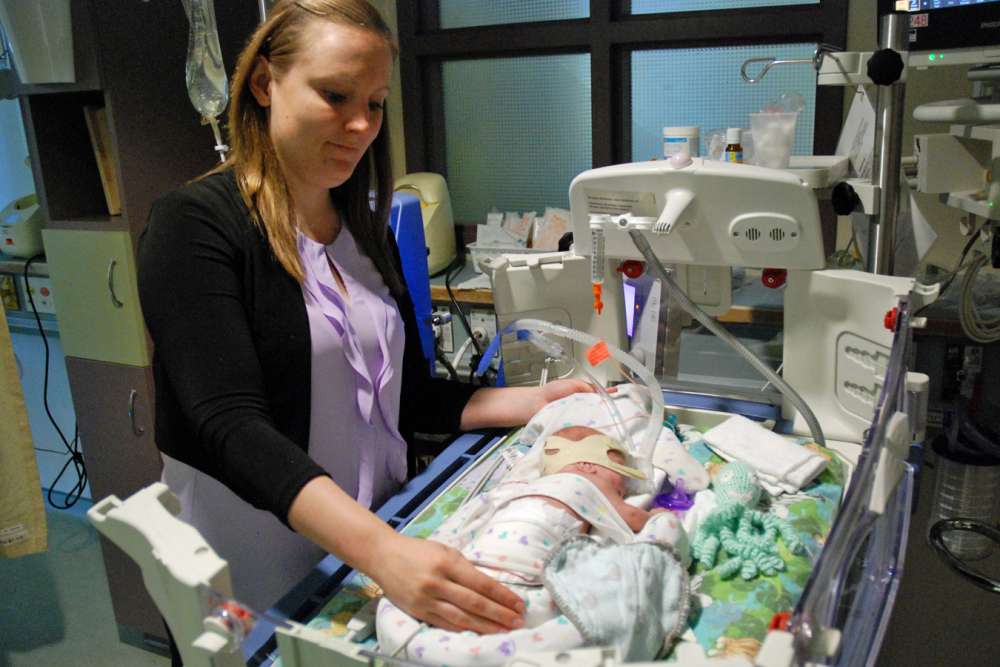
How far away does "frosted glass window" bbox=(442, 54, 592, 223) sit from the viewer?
2820mm

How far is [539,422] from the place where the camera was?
4.97 feet

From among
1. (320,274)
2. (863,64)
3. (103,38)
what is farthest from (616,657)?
(103,38)

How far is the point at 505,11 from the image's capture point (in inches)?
111

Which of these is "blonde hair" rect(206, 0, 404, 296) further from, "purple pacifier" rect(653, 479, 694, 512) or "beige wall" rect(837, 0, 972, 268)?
"beige wall" rect(837, 0, 972, 268)

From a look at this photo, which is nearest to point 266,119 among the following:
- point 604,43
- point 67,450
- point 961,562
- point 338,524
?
point 338,524

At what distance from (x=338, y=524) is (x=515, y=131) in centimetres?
211

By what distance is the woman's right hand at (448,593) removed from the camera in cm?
94

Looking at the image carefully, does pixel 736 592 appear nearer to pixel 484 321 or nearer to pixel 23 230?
pixel 484 321

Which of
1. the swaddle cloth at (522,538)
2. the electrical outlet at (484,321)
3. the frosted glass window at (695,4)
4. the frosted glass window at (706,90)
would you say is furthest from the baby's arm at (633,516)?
the frosted glass window at (695,4)

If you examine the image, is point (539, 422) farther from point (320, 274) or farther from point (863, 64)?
point (863, 64)

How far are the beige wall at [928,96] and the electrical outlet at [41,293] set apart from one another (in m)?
2.48

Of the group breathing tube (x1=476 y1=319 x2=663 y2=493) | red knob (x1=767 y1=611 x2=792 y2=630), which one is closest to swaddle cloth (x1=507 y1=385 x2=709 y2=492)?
breathing tube (x1=476 y1=319 x2=663 y2=493)

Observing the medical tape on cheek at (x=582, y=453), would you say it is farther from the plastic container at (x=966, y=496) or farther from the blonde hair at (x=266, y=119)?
the plastic container at (x=966, y=496)

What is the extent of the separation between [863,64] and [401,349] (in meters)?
0.99
